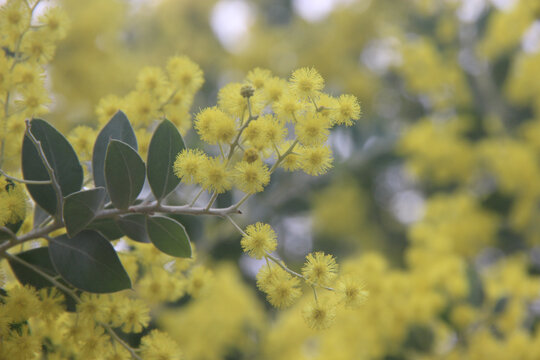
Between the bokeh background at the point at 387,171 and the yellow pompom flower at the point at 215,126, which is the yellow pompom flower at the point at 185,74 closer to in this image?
the yellow pompom flower at the point at 215,126

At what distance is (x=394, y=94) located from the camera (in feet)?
16.2

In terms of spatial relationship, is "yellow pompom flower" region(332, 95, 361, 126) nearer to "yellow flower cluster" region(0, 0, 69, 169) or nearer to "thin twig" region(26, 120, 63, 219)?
"thin twig" region(26, 120, 63, 219)

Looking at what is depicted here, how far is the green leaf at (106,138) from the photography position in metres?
1.29

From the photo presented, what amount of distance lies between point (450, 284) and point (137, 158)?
5.83 ft

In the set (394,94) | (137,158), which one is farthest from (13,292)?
(394,94)

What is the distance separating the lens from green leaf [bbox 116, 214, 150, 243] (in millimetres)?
1238

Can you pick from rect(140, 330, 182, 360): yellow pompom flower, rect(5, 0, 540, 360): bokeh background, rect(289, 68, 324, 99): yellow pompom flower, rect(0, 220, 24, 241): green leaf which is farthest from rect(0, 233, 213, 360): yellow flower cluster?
rect(5, 0, 540, 360): bokeh background

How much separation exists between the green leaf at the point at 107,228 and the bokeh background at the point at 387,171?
30.5 inches

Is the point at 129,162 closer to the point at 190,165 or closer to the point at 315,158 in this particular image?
the point at 190,165

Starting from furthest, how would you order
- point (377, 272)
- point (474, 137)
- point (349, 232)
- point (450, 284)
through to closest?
1. point (349, 232)
2. point (474, 137)
3. point (450, 284)
4. point (377, 272)

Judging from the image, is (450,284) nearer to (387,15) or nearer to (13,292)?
(13,292)

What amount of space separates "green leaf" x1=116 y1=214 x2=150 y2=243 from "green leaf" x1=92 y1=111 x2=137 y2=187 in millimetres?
113

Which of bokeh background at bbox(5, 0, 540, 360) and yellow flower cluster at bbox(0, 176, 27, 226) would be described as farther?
bokeh background at bbox(5, 0, 540, 360)

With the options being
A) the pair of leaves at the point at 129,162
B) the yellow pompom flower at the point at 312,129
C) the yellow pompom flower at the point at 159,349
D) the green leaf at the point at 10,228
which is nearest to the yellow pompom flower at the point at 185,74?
the pair of leaves at the point at 129,162
